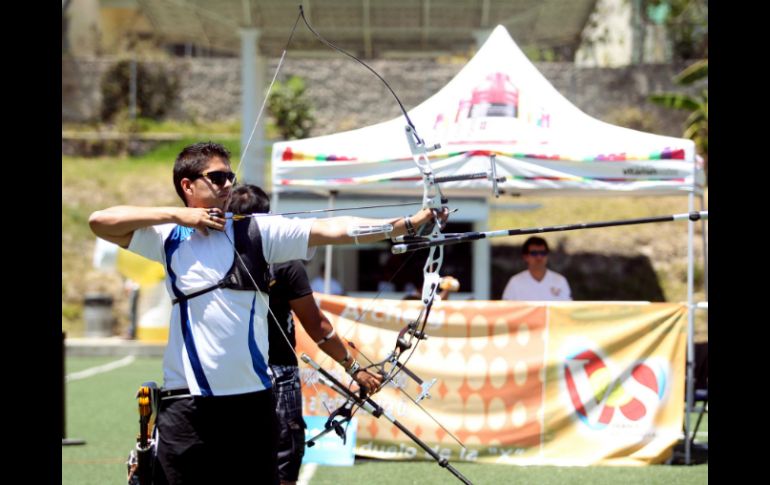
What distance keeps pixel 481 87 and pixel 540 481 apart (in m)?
3.28

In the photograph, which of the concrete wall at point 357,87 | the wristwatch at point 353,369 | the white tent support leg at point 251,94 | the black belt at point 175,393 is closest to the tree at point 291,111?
the concrete wall at point 357,87

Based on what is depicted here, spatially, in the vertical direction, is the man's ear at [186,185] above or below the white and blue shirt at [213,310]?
above

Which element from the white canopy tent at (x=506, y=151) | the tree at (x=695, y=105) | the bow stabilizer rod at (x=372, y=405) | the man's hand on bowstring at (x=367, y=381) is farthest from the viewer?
the tree at (x=695, y=105)

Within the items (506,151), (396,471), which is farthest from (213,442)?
(506,151)

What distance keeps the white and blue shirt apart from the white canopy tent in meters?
4.05

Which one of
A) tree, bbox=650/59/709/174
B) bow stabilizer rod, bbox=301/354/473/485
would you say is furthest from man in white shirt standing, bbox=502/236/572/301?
tree, bbox=650/59/709/174

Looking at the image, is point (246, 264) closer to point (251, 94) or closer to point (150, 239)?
point (150, 239)

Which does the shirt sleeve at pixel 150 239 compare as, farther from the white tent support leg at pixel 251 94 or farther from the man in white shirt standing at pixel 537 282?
the white tent support leg at pixel 251 94

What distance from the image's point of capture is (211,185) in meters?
4.00

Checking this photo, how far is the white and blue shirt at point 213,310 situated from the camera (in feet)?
12.5

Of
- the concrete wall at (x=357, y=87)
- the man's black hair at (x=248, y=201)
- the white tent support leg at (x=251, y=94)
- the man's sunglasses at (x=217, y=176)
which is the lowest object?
the man's black hair at (x=248, y=201)

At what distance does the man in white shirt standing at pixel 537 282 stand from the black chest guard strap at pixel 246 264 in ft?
17.6

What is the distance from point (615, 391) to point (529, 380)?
25.1 inches

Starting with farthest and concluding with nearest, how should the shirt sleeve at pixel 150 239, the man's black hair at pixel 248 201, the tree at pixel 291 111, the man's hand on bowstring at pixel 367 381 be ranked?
the tree at pixel 291 111, the man's black hair at pixel 248 201, the man's hand on bowstring at pixel 367 381, the shirt sleeve at pixel 150 239
